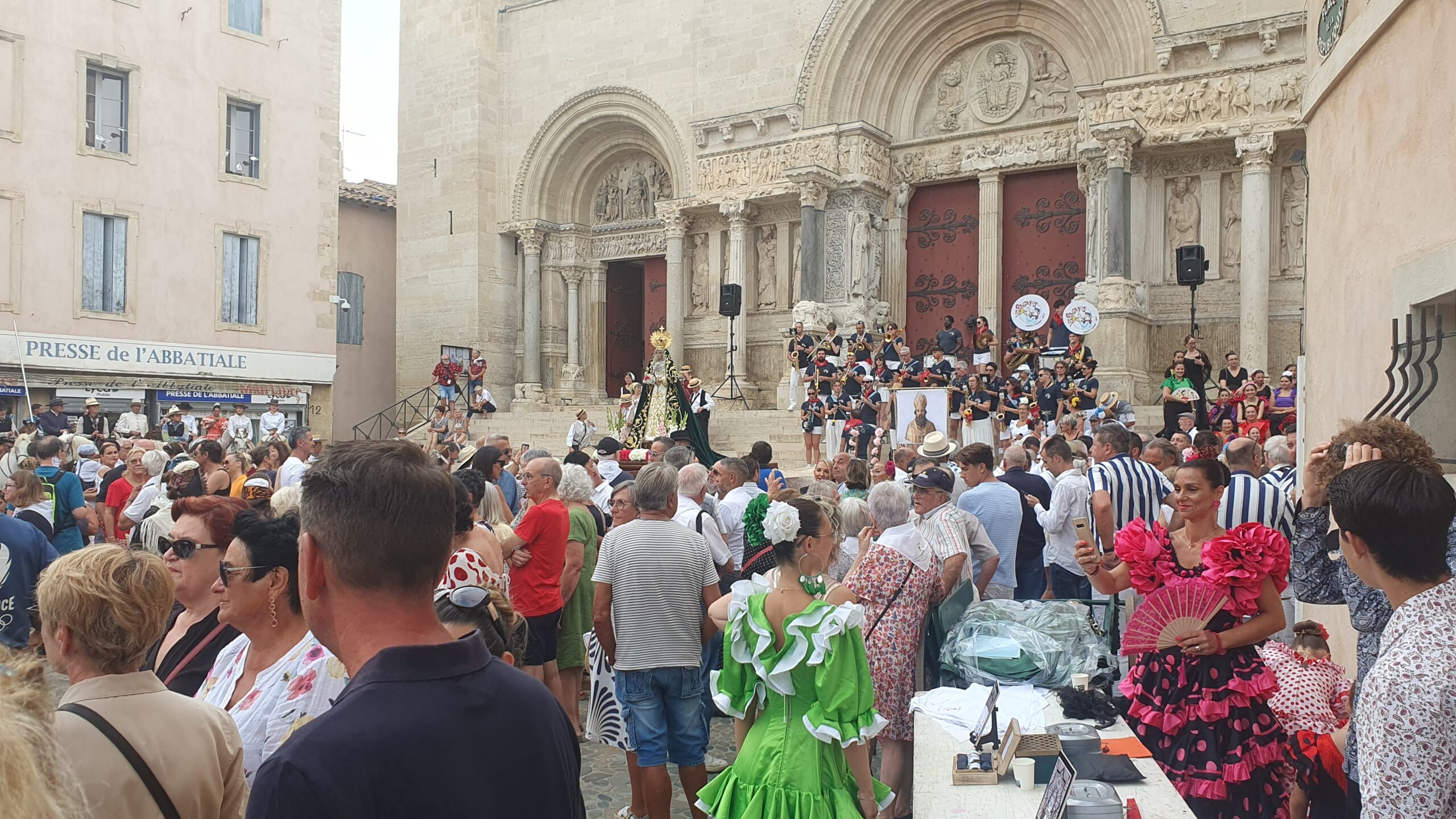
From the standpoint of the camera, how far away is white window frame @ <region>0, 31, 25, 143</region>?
1941 centimetres

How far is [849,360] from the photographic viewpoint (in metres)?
16.3

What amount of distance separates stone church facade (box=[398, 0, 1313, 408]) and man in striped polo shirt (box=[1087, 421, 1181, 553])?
358 inches

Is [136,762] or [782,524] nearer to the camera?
[136,762]

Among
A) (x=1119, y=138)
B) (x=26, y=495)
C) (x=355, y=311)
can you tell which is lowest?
(x=26, y=495)

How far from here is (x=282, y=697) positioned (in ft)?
9.26

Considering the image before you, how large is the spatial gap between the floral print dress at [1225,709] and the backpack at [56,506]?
7.67 meters

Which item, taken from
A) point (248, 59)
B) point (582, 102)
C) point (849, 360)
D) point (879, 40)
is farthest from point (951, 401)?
point (248, 59)

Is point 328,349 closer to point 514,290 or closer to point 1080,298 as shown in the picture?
point 514,290

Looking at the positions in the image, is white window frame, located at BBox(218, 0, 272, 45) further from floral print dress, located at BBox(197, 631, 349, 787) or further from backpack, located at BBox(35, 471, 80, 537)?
floral print dress, located at BBox(197, 631, 349, 787)

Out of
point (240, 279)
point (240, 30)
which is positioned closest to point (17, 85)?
point (240, 30)

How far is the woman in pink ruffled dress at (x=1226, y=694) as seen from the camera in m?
3.64

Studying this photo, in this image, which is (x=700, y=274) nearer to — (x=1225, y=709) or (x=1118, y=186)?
(x=1118, y=186)

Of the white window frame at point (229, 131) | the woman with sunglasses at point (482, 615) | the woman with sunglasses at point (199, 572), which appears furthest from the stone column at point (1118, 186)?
the white window frame at point (229, 131)

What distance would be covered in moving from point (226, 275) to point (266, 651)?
22.1 metres
